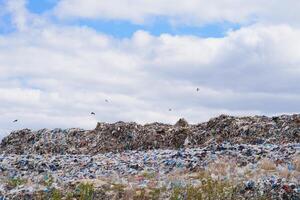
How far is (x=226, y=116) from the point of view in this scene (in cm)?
2406

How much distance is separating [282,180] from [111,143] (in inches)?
552

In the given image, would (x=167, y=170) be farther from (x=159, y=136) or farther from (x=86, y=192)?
(x=159, y=136)

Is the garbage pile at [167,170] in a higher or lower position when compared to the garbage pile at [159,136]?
lower

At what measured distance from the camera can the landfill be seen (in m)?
→ 10.1

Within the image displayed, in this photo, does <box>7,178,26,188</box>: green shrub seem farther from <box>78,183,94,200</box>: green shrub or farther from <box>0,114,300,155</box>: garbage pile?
<box>0,114,300,155</box>: garbage pile

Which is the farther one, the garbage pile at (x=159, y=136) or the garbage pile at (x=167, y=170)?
the garbage pile at (x=159, y=136)

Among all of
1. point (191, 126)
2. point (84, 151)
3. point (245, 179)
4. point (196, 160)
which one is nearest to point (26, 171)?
point (196, 160)

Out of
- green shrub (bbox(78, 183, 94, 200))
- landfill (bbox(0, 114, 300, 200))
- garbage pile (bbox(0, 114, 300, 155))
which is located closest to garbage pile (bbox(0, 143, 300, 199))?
landfill (bbox(0, 114, 300, 200))

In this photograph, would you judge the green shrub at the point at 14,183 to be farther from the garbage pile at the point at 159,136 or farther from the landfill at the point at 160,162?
the garbage pile at the point at 159,136

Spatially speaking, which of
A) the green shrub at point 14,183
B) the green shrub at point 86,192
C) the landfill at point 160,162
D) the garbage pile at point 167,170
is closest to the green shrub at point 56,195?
the landfill at point 160,162

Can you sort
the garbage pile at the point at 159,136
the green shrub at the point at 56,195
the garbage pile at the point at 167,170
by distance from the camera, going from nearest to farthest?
1. the green shrub at the point at 56,195
2. the garbage pile at the point at 167,170
3. the garbage pile at the point at 159,136

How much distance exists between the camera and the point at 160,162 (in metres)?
14.9

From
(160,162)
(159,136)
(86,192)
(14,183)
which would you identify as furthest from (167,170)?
(159,136)

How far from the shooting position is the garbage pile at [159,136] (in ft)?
71.7
